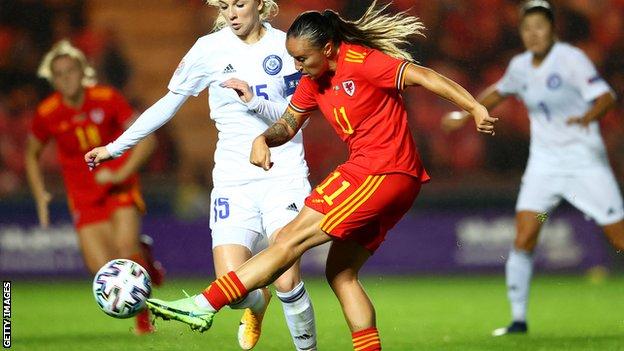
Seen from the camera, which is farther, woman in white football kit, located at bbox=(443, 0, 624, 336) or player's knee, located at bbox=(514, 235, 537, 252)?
woman in white football kit, located at bbox=(443, 0, 624, 336)

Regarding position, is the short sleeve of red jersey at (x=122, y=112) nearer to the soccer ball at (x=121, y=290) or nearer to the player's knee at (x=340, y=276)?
the soccer ball at (x=121, y=290)

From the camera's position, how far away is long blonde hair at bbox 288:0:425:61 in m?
6.36

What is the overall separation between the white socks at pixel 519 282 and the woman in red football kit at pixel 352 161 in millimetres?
3417

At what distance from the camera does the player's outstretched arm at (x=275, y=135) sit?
6363 millimetres

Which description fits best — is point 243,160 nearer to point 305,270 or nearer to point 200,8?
point 305,270

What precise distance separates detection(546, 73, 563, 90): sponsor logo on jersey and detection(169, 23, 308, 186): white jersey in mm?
3548

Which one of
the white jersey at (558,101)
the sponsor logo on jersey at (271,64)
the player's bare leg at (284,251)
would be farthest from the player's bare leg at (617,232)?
the player's bare leg at (284,251)

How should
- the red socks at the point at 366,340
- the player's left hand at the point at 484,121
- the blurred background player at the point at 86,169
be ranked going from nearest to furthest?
the player's left hand at the point at 484,121
the red socks at the point at 366,340
the blurred background player at the point at 86,169

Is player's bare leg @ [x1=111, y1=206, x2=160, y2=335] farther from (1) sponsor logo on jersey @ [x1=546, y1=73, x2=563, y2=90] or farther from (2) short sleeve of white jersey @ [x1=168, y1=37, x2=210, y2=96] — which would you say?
(1) sponsor logo on jersey @ [x1=546, y1=73, x2=563, y2=90]

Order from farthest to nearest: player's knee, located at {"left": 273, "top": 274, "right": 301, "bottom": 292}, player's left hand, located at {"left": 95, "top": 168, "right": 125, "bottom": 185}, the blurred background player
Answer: the blurred background player
player's left hand, located at {"left": 95, "top": 168, "right": 125, "bottom": 185}
player's knee, located at {"left": 273, "top": 274, "right": 301, "bottom": 292}

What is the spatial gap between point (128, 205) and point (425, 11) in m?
8.67

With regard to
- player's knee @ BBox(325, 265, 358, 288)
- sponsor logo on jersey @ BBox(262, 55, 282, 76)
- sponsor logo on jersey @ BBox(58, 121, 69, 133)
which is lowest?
player's knee @ BBox(325, 265, 358, 288)

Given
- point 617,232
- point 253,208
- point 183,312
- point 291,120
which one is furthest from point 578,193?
point 183,312

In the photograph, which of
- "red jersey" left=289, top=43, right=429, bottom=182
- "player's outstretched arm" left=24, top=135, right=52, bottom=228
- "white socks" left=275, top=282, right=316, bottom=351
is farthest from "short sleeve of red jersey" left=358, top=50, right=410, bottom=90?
"player's outstretched arm" left=24, top=135, right=52, bottom=228
